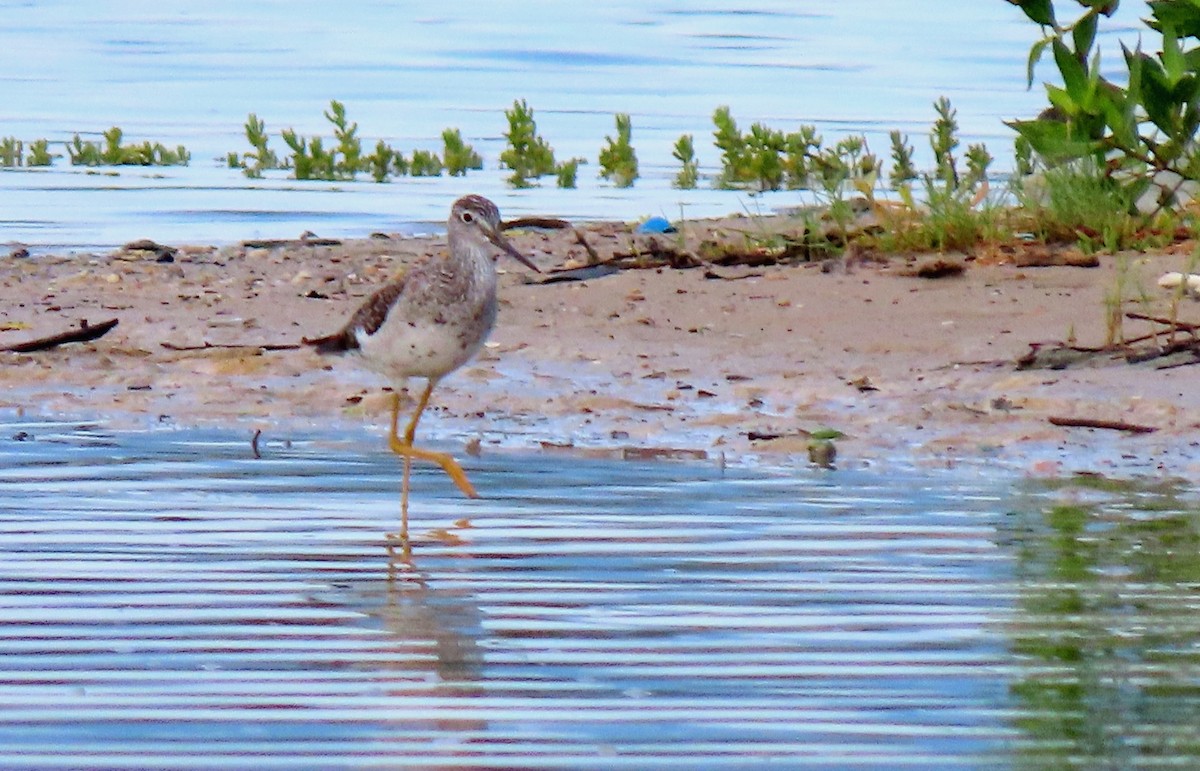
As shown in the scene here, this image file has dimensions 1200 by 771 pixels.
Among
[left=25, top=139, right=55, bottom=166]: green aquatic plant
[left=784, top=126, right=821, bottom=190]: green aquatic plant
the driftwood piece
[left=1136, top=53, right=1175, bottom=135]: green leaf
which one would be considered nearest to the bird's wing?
the driftwood piece

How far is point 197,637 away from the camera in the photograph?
17.6 feet

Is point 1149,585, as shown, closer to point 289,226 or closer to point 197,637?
point 197,637

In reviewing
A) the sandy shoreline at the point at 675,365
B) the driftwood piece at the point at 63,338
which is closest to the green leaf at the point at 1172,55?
the sandy shoreline at the point at 675,365

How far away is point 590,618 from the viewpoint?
18.4 ft

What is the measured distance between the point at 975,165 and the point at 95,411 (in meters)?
6.66

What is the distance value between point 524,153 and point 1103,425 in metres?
9.48

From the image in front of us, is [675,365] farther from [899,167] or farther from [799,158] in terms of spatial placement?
[799,158]

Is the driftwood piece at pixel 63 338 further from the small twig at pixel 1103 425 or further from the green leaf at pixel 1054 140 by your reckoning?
the small twig at pixel 1103 425

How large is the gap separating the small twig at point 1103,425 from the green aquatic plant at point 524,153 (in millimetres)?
9022

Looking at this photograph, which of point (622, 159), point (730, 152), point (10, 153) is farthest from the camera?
point (10, 153)

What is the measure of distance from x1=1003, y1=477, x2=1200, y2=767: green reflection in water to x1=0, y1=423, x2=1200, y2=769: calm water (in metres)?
0.01

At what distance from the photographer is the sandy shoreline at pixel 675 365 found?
853 centimetres

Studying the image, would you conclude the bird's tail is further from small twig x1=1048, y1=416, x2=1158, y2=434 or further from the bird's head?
small twig x1=1048, y1=416, x2=1158, y2=434

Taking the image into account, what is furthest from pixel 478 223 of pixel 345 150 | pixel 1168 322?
pixel 345 150
